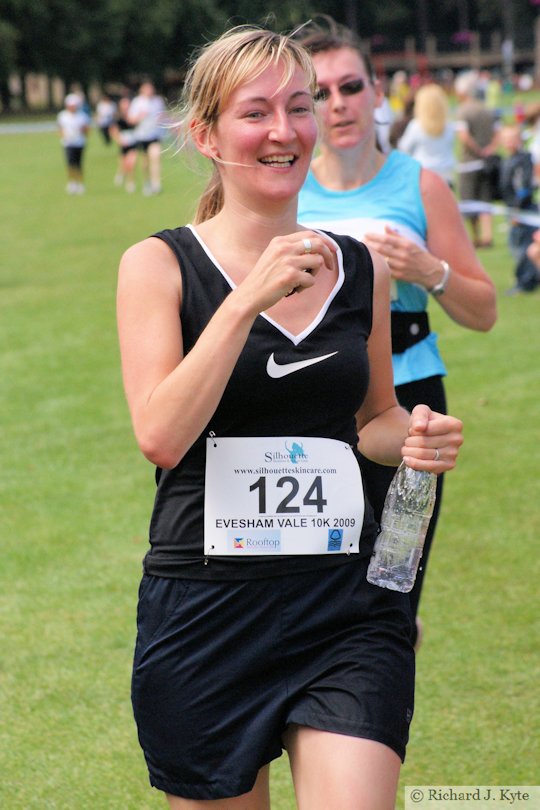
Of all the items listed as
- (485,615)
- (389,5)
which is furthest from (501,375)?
(389,5)

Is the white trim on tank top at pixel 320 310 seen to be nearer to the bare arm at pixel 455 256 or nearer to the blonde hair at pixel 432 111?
the bare arm at pixel 455 256

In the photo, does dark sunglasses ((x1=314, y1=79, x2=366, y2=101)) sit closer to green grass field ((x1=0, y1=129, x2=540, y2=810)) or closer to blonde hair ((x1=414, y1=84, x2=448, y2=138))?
green grass field ((x1=0, y1=129, x2=540, y2=810))

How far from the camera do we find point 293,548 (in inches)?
110

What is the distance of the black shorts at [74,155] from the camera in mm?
29141

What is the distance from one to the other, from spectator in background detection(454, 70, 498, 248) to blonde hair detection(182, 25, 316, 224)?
49.3ft

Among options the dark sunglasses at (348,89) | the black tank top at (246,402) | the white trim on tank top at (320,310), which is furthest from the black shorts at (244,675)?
the dark sunglasses at (348,89)

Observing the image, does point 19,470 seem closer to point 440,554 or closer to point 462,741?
point 440,554

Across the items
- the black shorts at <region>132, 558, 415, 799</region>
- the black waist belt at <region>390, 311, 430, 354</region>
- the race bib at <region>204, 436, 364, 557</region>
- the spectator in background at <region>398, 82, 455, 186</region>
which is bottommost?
the spectator in background at <region>398, 82, 455, 186</region>

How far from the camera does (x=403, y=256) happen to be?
4.05 metres

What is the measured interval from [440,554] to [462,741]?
197 centimetres

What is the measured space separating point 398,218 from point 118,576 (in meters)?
2.69

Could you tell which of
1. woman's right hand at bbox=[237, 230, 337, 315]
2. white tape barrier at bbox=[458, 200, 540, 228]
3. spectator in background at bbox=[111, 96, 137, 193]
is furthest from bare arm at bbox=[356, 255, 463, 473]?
spectator in background at bbox=[111, 96, 137, 193]

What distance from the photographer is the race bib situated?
275cm

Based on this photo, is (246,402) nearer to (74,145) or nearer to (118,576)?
(118,576)
